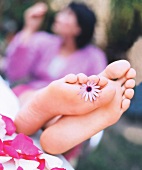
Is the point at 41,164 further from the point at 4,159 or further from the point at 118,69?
the point at 118,69

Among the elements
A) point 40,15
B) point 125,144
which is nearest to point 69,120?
point 125,144

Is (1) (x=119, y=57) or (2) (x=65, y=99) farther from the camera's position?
(1) (x=119, y=57)

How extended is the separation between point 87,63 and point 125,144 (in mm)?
363

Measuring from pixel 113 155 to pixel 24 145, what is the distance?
0.42 metres

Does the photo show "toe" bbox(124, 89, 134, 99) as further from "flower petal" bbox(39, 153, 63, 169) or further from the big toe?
"flower petal" bbox(39, 153, 63, 169)

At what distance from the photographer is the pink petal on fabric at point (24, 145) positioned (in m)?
0.92

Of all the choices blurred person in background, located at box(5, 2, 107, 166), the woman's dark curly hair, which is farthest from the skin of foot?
the woman's dark curly hair

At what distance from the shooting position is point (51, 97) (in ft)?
3.05

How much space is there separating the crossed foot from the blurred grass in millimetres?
227

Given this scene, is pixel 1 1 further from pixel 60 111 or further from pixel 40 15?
pixel 60 111

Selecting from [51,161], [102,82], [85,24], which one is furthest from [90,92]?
[85,24]

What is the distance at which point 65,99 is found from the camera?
900mm

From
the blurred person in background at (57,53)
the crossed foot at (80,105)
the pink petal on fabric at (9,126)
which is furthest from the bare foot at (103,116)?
the blurred person in background at (57,53)

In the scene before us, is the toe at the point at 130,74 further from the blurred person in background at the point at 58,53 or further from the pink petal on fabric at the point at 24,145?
the blurred person in background at the point at 58,53
